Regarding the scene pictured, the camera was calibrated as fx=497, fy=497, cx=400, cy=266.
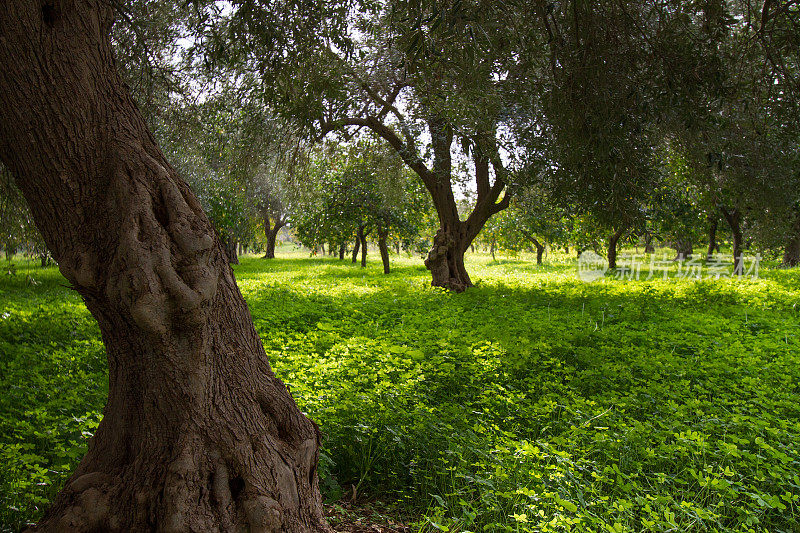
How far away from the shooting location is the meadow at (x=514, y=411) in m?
3.67

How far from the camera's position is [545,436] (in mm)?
4855

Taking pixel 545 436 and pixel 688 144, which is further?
pixel 688 144

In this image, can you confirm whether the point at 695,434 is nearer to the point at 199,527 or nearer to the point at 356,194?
the point at 199,527

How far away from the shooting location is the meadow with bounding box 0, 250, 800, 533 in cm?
367

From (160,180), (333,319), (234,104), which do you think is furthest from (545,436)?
(234,104)

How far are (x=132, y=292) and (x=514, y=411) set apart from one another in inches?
164

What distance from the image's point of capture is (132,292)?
248 centimetres

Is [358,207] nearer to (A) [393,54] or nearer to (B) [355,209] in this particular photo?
(B) [355,209]

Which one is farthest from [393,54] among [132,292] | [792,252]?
[792,252]

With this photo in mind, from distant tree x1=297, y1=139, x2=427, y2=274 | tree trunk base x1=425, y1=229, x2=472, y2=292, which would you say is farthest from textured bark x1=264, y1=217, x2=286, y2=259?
tree trunk base x1=425, y1=229, x2=472, y2=292

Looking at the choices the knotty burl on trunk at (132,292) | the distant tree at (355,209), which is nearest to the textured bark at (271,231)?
the distant tree at (355,209)

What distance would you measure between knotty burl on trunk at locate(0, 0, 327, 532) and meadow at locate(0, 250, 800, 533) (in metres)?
1.15

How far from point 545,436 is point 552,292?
10749 mm

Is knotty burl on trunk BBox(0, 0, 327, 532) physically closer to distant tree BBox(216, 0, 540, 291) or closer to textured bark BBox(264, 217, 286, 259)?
distant tree BBox(216, 0, 540, 291)
